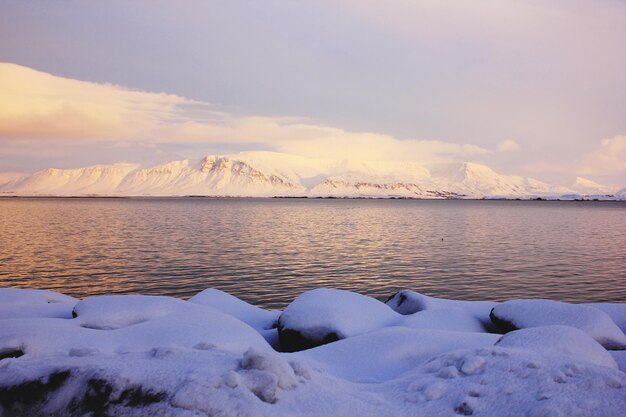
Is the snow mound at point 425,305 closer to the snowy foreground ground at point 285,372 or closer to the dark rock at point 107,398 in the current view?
the snowy foreground ground at point 285,372

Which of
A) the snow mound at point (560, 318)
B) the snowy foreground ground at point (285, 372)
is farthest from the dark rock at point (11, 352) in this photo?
the snow mound at point (560, 318)

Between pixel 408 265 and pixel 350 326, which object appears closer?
pixel 350 326

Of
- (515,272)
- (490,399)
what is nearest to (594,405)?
(490,399)

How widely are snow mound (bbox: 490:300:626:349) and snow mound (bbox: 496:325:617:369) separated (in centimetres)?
287

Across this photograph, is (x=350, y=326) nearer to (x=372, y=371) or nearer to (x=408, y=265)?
(x=372, y=371)

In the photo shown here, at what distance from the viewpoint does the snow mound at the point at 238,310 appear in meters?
12.3

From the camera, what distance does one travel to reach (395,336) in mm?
7961

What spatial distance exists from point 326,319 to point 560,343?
4650 mm

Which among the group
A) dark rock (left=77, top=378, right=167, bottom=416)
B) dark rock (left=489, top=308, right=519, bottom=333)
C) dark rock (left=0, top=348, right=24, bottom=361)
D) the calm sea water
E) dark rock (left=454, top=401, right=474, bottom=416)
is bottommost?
the calm sea water

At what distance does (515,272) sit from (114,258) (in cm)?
2615

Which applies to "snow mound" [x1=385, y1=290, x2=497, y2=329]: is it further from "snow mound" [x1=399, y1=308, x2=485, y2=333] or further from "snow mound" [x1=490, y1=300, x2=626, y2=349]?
"snow mound" [x1=490, y1=300, x2=626, y2=349]

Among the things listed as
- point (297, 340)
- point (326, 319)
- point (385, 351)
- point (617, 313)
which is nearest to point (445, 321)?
point (326, 319)

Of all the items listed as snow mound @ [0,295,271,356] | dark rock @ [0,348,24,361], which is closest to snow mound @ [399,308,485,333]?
snow mound @ [0,295,271,356]

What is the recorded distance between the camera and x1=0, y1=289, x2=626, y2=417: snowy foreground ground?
4371mm
